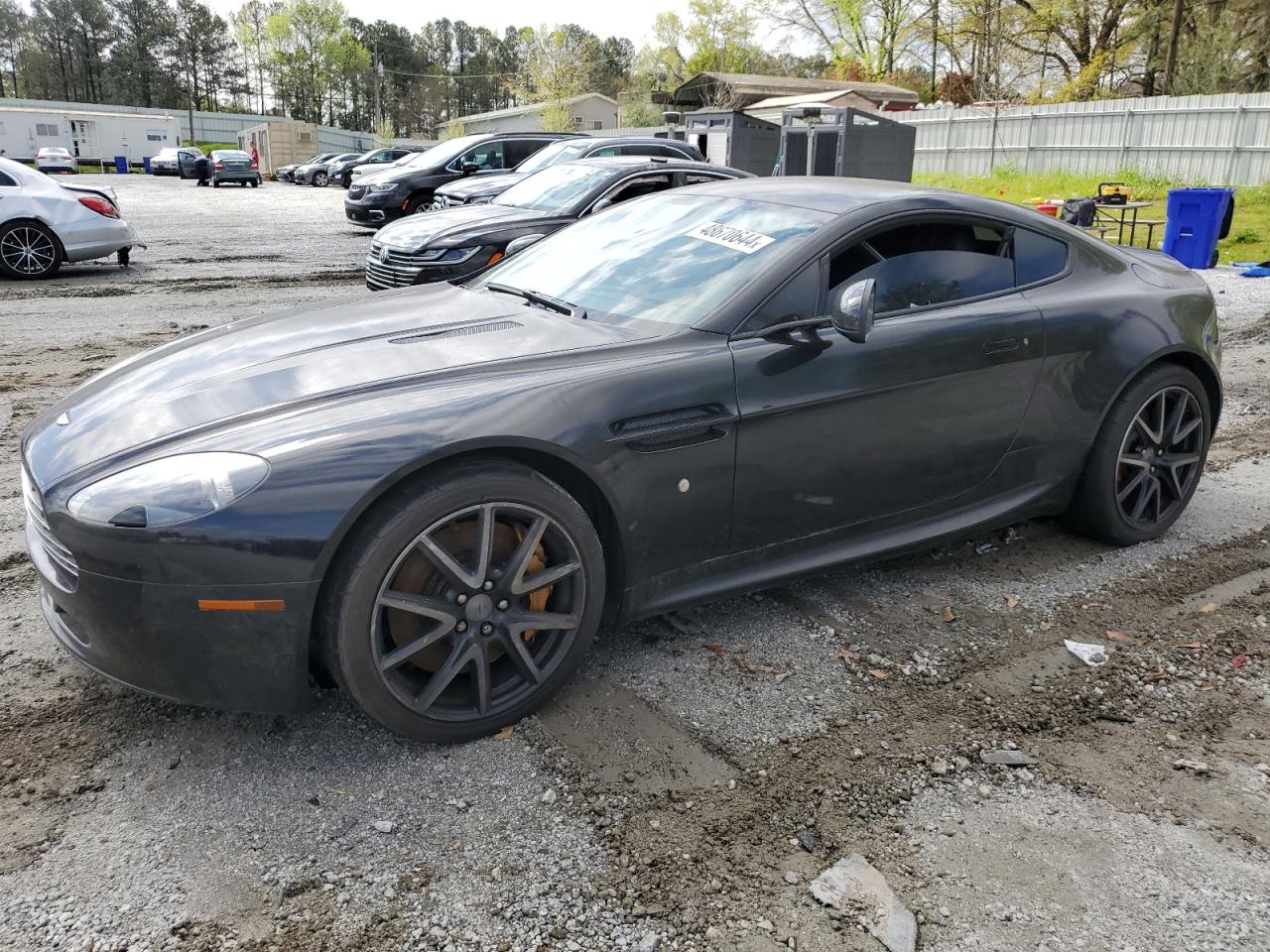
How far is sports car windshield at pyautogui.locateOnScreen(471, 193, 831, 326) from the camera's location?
340 cm

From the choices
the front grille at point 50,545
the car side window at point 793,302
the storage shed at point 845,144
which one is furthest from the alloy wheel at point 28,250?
the storage shed at point 845,144

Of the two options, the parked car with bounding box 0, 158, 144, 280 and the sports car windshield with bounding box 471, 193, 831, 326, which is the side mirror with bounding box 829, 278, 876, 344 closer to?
the sports car windshield with bounding box 471, 193, 831, 326

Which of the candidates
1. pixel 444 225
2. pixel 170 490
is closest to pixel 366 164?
pixel 444 225

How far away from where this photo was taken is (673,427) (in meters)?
3.00

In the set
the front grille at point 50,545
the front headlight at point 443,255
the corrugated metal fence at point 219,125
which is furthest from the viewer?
the corrugated metal fence at point 219,125

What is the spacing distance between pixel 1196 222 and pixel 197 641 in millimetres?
14779

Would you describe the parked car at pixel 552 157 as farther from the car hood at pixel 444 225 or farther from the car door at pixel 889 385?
the car door at pixel 889 385

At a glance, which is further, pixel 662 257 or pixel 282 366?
pixel 662 257

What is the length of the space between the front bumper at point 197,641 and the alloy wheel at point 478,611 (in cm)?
22

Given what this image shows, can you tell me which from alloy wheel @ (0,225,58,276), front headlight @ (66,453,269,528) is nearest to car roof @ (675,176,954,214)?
front headlight @ (66,453,269,528)

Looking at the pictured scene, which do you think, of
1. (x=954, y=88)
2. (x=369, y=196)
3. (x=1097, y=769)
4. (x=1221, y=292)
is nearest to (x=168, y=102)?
A: (x=954, y=88)

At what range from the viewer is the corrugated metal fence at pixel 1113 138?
1978cm

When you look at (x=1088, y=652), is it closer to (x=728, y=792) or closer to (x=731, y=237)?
(x=728, y=792)

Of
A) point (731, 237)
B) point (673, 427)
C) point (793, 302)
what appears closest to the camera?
point (673, 427)
